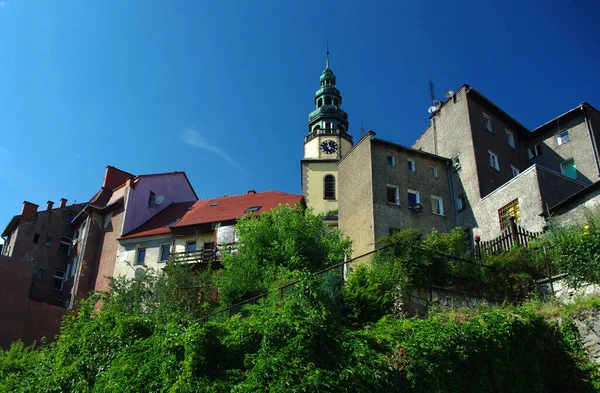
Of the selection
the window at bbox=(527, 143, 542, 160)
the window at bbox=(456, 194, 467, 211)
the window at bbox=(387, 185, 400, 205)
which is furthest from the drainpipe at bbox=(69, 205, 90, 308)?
the window at bbox=(527, 143, 542, 160)

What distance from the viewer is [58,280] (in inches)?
1747

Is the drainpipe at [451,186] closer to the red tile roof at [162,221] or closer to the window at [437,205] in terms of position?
the window at [437,205]

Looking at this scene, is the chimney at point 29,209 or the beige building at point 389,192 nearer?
the beige building at point 389,192

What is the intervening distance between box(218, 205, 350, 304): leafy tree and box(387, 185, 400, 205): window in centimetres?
324

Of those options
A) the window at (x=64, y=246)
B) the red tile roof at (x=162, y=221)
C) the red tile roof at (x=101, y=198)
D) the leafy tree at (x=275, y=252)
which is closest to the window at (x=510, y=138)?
the leafy tree at (x=275, y=252)

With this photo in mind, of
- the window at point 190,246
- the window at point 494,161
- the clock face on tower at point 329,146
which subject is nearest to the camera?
the window at point 494,161

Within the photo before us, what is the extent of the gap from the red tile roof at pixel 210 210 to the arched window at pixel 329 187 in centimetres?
166

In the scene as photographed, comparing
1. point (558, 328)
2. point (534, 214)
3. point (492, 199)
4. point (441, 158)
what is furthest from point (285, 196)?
point (558, 328)

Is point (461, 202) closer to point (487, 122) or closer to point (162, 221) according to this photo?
point (487, 122)

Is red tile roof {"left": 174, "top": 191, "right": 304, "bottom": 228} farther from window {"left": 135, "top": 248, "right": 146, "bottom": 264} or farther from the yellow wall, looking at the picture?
window {"left": 135, "top": 248, "right": 146, "bottom": 264}

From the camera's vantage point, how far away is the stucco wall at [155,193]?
139ft

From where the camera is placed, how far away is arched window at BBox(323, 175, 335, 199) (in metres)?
41.1

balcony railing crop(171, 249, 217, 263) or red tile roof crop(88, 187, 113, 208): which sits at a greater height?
red tile roof crop(88, 187, 113, 208)

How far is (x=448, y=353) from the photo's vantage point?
13.5 metres
